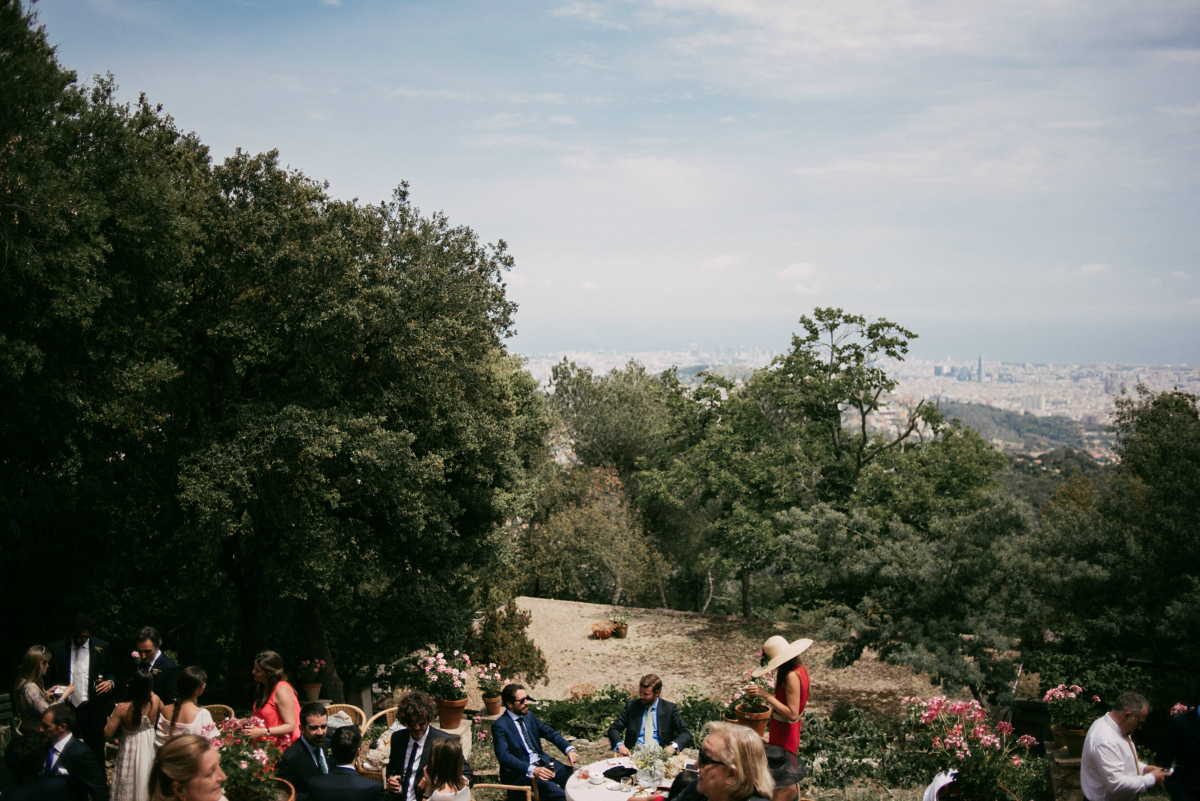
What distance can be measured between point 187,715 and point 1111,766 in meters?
6.81

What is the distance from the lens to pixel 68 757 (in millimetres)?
5004

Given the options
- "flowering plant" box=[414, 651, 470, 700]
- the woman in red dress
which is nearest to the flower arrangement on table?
"flowering plant" box=[414, 651, 470, 700]

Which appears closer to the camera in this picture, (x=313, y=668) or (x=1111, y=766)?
(x=1111, y=766)

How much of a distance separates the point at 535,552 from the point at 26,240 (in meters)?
21.9

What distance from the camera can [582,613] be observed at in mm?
24453

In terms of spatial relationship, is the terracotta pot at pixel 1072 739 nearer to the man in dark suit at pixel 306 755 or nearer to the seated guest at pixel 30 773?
the man in dark suit at pixel 306 755

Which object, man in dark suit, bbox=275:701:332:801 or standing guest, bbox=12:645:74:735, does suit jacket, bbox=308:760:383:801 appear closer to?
man in dark suit, bbox=275:701:332:801

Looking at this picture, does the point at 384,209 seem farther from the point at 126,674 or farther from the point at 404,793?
the point at 404,793

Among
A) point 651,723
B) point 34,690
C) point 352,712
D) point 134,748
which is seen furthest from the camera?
point 352,712

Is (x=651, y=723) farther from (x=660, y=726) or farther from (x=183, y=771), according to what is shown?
(x=183, y=771)

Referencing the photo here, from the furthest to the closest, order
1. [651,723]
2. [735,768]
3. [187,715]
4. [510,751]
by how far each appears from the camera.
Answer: [651,723]
[510,751]
[187,715]
[735,768]

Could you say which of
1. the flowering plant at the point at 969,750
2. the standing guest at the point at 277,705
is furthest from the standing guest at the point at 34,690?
the flowering plant at the point at 969,750

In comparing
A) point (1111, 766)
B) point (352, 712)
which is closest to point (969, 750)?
point (1111, 766)

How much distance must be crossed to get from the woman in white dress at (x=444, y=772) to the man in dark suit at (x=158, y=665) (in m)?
3.34
